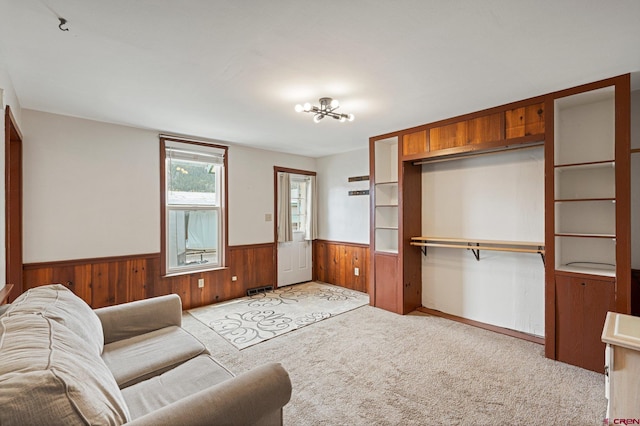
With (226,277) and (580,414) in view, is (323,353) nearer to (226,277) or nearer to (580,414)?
(580,414)

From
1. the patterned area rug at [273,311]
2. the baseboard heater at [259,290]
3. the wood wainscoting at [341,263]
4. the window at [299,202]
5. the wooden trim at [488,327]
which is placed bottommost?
the patterned area rug at [273,311]

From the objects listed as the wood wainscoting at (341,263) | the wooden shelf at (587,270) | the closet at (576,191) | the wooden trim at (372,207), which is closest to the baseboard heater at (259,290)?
the wood wainscoting at (341,263)

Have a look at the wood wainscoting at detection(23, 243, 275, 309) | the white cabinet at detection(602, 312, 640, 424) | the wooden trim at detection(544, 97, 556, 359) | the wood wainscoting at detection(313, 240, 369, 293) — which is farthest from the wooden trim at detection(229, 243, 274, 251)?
the white cabinet at detection(602, 312, 640, 424)

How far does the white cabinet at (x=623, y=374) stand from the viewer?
163 centimetres

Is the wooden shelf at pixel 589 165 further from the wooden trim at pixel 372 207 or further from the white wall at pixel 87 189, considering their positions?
the white wall at pixel 87 189

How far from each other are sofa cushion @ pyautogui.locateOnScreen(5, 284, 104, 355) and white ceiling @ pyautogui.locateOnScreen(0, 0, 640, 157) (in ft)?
5.18

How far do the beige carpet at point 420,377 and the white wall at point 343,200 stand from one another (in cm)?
205

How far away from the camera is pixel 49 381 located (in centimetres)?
87

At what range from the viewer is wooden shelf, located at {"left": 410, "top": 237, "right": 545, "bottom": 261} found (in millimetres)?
3009

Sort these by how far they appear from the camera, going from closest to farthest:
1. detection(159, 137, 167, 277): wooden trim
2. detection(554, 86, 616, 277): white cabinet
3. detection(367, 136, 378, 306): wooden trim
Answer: detection(554, 86, 616, 277): white cabinet < detection(159, 137, 167, 277): wooden trim < detection(367, 136, 378, 306): wooden trim

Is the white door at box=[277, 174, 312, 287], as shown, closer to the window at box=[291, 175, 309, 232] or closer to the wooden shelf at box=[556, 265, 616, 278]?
the window at box=[291, 175, 309, 232]

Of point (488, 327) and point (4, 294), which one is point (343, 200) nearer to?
point (488, 327)

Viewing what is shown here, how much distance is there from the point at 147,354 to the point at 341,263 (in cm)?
→ 385

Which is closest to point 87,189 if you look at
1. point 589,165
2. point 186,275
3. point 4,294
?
point 186,275
